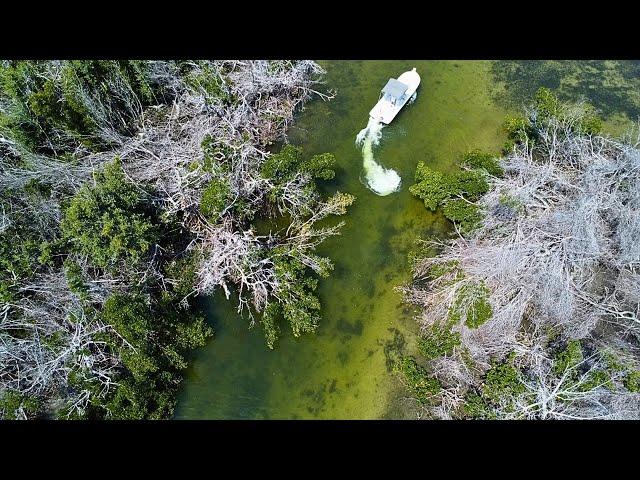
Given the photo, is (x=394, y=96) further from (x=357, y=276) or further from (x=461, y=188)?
(x=357, y=276)

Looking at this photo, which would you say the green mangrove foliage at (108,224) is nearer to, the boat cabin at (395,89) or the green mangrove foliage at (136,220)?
the green mangrove foliage at (136,220)

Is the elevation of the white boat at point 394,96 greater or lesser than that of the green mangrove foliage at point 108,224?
greater

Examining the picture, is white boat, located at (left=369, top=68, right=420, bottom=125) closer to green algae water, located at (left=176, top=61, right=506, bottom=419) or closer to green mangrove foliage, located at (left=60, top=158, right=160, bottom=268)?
green algae water, located at (left=176, top=61, right=506, bottom=419)

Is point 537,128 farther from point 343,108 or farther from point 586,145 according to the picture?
point 343,108

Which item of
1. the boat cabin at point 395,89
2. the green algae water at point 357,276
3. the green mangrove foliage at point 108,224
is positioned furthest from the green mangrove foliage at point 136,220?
the boat cabin at point 395,89

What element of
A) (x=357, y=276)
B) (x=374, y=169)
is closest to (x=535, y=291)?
(x=357, y=276)

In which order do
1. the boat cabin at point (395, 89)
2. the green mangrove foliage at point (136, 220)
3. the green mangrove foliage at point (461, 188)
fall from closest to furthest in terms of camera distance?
the green mangrove foliage at point (136, 220), the green mangrove foliage at point (461, 188), the boat cabin at point (395, 89)
